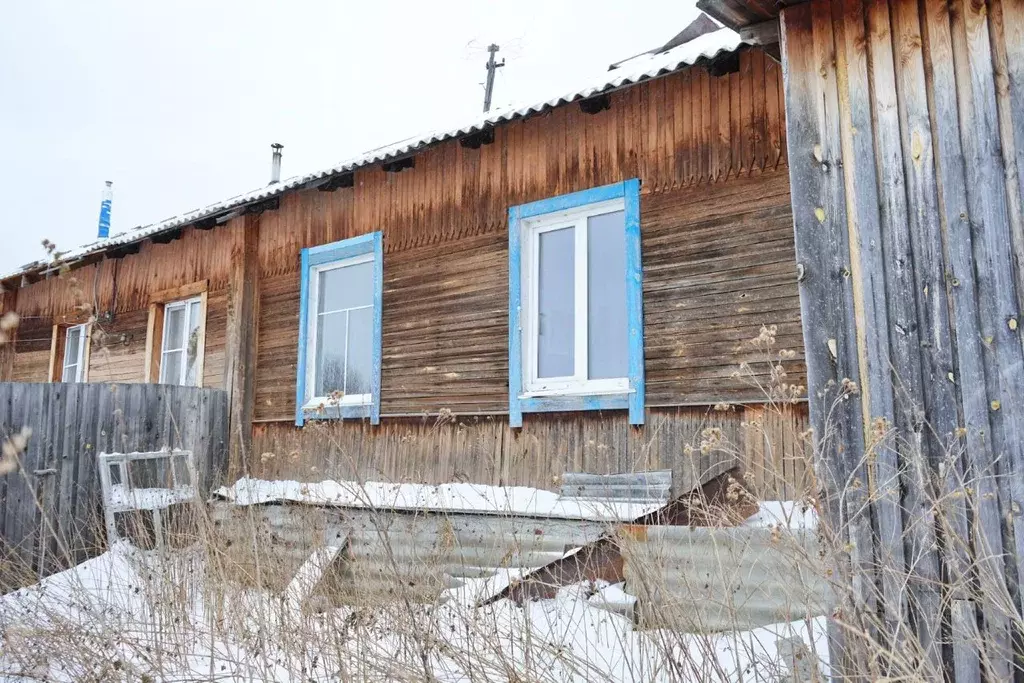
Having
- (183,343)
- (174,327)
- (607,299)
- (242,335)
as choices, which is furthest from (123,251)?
(607,299)

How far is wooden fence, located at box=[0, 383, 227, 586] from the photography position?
6984 millimetres

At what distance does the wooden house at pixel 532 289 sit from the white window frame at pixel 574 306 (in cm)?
2

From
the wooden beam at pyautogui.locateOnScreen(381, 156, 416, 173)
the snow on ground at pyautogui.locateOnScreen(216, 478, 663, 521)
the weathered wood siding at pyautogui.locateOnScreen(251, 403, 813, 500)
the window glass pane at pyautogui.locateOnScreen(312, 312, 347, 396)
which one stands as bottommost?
the snow on ground at pyautogui.locateOnScreen(216, 478, 663, 521)

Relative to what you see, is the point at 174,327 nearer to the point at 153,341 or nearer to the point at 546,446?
the point at 153,341

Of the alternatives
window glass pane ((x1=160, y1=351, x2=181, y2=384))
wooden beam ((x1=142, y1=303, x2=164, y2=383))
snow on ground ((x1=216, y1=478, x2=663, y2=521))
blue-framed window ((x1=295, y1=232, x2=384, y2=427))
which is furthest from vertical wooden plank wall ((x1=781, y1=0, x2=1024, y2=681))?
wooden beam ((x1=142, y1=303, x2=164, y2=383))

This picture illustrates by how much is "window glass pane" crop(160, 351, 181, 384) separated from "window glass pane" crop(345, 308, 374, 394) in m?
3.23

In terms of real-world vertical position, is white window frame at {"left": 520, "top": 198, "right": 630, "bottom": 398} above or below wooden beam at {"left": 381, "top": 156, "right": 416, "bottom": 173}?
below

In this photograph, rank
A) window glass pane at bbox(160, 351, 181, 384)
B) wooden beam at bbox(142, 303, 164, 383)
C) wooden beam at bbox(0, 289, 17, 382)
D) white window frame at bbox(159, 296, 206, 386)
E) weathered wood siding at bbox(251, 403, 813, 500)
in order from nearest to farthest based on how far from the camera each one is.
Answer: weathered wood siding at bbox(251, 403, 813, 500), white window frame at bbox(159, 296, 206, 386), window glass pane at bbox(160, 351, 181, 384), wooden beam at bbox(142, 303, 164, 383), wooden beam at bbox(0, 289, 17, 382)

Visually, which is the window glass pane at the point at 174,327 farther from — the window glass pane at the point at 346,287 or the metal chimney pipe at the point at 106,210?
the metal chimney pipe at the point at 106,210

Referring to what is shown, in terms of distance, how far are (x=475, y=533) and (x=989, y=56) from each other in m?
3.93

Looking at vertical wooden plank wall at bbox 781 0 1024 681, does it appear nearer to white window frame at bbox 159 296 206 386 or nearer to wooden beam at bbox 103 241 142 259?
white window frame at bbox 159 296 206 386

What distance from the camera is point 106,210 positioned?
16.5 meters

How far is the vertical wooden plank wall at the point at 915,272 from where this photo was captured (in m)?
2.76

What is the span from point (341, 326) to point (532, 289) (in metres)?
2.53
